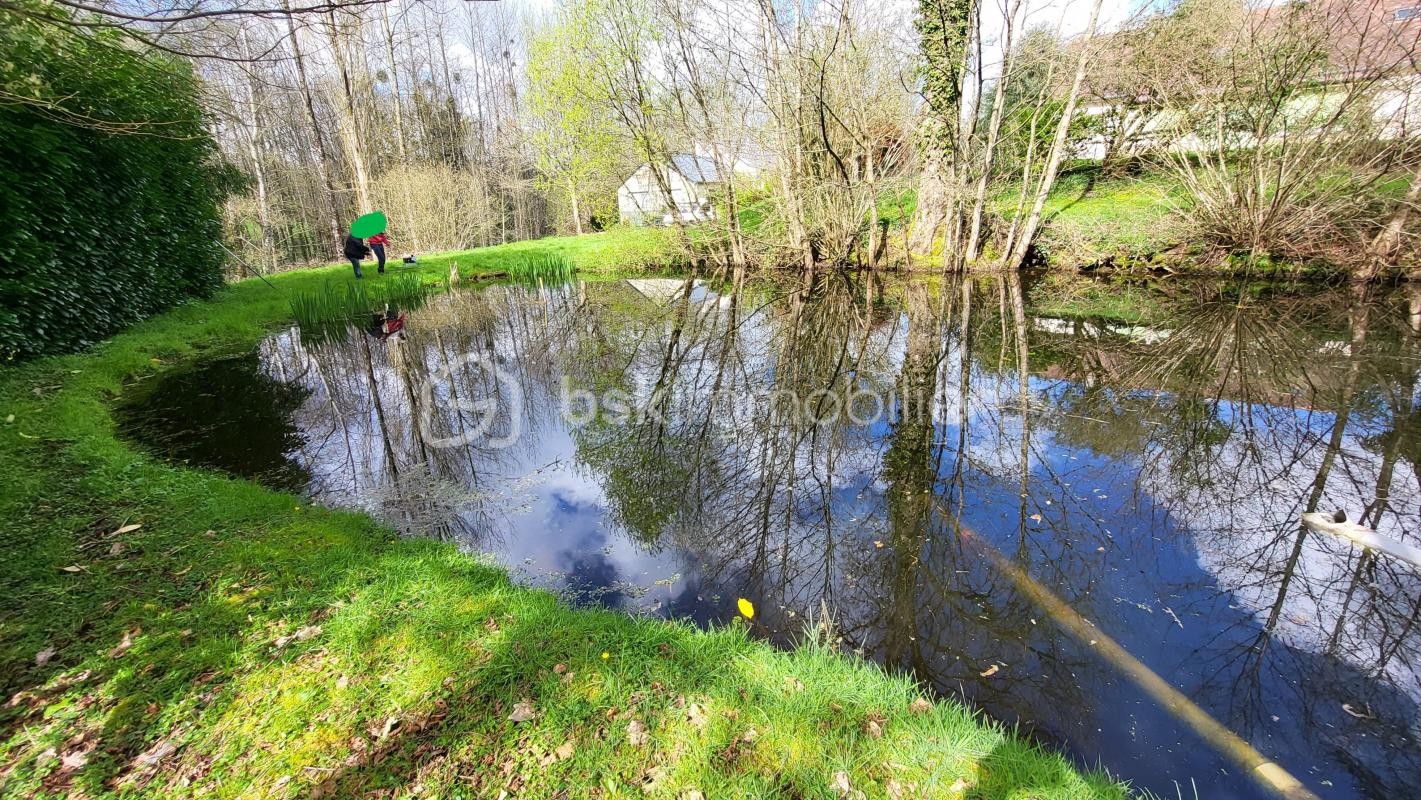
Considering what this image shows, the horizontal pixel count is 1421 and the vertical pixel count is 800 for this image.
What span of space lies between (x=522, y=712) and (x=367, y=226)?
1538 cm

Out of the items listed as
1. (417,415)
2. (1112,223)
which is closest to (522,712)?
(417,415)

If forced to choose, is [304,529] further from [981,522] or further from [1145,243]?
[1145,243]

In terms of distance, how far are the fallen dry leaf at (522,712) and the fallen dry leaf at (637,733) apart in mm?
394

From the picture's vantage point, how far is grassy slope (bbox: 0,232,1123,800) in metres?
1.94

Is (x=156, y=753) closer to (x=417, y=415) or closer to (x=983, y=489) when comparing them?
(x=417, y=415)

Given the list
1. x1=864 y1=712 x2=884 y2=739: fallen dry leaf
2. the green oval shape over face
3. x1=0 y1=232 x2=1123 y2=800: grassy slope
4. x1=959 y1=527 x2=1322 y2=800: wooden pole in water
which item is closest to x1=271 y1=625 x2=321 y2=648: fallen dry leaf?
x1=0 y1=232 x2=1123 y2=800: grassy slope

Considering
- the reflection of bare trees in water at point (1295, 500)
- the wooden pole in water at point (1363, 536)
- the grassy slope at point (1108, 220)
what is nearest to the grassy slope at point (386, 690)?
the reflection of bare trees in water at point (1295, 500)

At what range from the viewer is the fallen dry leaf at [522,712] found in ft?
7.09

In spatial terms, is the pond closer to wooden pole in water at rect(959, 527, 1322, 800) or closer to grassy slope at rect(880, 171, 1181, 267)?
wooden pole in water at rect(959, 527, 1322, 800)

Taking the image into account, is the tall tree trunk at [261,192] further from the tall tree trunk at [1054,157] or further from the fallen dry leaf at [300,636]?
the tall tree trunk at [1054,157]

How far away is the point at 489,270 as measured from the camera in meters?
16.8

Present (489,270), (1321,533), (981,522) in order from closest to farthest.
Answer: (1321,533) → (981,522) → (489,270)

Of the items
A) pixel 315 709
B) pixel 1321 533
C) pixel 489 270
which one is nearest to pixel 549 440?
pixel 315 709

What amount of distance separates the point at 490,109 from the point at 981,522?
39.6m
